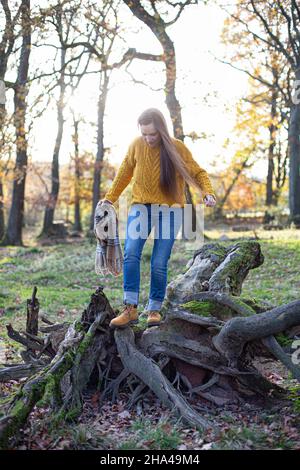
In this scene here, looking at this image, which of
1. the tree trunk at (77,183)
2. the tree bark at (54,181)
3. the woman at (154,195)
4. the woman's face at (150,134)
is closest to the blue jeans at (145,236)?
the woman at (154,195)

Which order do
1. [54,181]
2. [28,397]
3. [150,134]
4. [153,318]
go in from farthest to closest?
[54,181]
[153,318]
[150,134]
[28,397]

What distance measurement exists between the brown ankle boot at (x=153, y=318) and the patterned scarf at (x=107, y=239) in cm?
55

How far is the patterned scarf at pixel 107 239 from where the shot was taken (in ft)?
19.7

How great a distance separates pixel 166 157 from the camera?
18.8 ft

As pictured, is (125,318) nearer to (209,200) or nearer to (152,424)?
(152,424)

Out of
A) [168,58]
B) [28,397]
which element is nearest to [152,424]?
[28,397]

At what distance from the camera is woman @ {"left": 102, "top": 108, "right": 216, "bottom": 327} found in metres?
5.69

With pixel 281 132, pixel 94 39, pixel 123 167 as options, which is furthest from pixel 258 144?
pixel 123 167

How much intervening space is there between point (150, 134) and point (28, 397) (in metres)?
2.70

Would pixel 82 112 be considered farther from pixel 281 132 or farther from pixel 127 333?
pixel 127 333

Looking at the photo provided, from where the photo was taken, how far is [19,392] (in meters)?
4.78

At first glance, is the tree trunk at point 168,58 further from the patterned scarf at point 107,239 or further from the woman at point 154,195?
the woman at point 154,195

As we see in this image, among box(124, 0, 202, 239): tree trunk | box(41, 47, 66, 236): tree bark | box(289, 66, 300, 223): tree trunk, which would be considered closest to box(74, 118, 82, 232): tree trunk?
box(41, 47, 66, 236): tree bark

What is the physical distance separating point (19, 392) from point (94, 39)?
2440 cm
